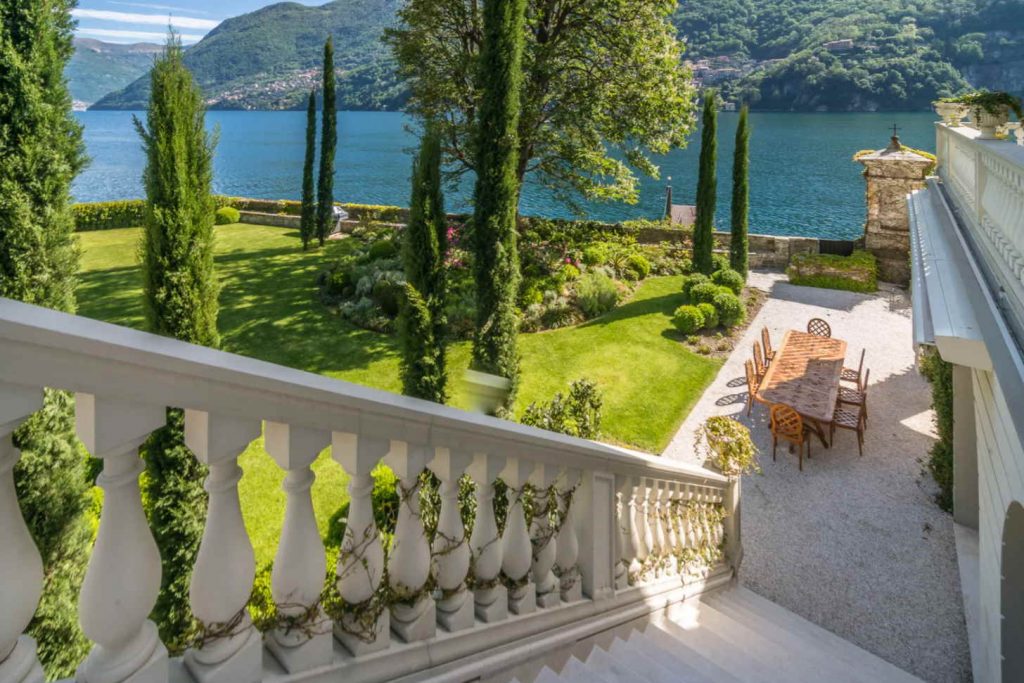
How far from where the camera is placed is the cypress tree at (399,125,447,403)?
22.5ft

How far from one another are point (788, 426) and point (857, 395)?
2.28m

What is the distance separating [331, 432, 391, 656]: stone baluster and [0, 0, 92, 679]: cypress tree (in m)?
2.21

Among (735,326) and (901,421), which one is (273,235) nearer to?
(735,326)

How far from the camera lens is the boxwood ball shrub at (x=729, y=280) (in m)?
14.6

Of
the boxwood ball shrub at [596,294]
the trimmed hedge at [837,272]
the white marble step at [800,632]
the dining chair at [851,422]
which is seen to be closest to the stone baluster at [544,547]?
the white marble step at [800,632]

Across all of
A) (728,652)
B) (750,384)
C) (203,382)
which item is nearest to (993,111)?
(750,384)

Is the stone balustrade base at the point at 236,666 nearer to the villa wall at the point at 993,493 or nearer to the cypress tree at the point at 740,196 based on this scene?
the villa wall at the point at 993,493

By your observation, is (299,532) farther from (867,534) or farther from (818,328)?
(818,328)

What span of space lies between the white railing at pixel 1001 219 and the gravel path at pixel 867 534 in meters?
3.46

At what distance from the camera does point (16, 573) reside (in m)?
0.95

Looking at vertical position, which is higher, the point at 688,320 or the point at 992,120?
the point at 992,120

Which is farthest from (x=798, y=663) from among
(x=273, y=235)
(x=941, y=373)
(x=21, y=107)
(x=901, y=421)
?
(x=273, y=235)

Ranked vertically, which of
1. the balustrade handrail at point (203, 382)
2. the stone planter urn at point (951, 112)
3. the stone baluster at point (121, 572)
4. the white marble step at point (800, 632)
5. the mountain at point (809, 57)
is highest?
the mountain at point (809, 57)

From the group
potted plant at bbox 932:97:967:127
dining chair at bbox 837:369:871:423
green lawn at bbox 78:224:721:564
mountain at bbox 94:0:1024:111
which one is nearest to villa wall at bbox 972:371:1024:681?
dining chair at bbox 837:369:871:423
